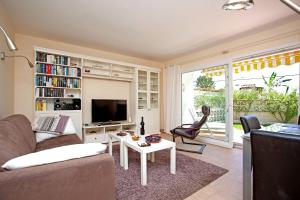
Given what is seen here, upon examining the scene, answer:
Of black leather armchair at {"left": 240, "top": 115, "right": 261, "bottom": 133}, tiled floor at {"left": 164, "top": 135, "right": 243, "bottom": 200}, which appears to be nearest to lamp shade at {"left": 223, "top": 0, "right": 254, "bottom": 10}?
black leather armchair at {"left": 240, "top": 115, "right": 261, "bottom": 133}

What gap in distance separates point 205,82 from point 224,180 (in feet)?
9.03

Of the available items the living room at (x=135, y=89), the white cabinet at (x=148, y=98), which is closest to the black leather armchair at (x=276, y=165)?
the living room at (x=135, y=89)

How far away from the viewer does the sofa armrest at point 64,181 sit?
80cm

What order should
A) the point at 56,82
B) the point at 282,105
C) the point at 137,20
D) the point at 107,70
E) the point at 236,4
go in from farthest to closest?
1. the point at 282,105
2. the point at 107,70
3. the point at 56,82
4. the point at 137,20
5. the point at 236,4

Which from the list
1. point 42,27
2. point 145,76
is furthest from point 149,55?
point 42,27

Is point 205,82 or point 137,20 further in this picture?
point 205,82

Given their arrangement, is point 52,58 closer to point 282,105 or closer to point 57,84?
point 57,84

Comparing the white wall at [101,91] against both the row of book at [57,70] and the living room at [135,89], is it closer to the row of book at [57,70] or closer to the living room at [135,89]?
the living room at [135,89]

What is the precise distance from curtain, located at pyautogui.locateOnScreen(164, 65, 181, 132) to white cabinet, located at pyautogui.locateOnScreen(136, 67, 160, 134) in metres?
0.33

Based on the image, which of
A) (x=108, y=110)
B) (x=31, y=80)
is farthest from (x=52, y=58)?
(x=108, y=110)

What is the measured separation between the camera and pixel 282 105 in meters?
4.53

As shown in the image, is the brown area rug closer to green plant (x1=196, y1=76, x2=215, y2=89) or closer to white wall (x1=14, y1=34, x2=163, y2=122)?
white wall (x1=14, y1=34, x2=163, y2=122)

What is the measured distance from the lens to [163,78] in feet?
17.1

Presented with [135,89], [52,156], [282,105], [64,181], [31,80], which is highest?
[31,80]
